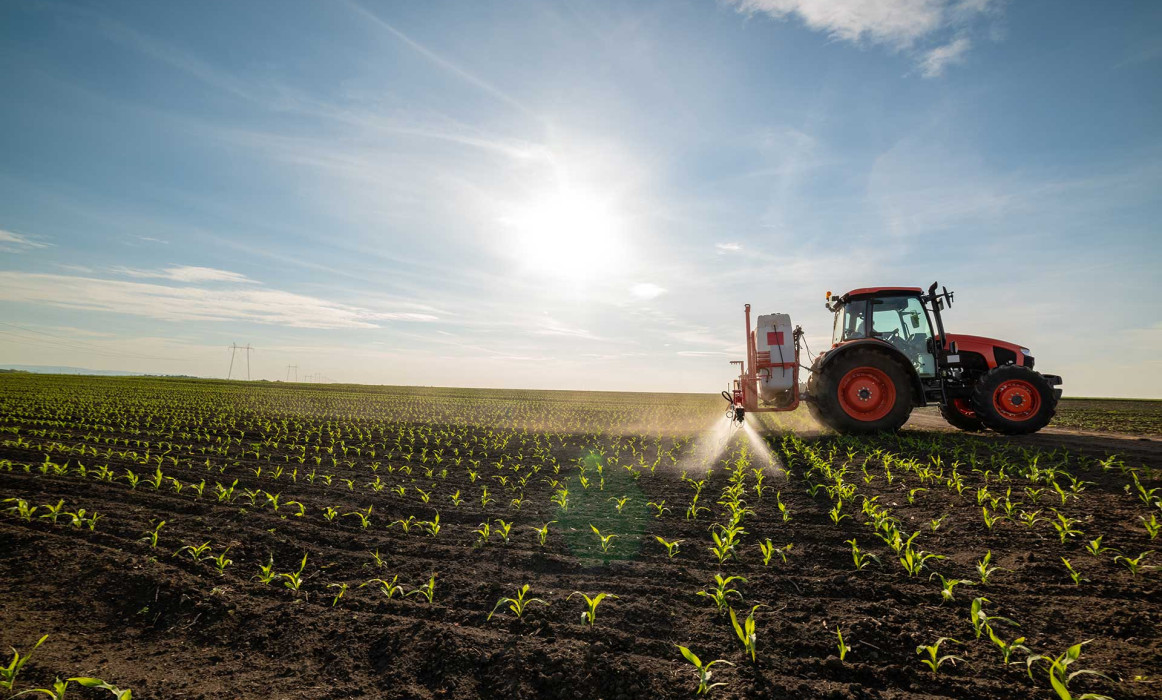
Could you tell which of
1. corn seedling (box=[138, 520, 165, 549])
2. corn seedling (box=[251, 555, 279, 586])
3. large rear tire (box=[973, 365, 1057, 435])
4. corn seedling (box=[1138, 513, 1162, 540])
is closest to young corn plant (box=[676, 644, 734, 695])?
corn seedling (box=[251, 555, 279, 586])

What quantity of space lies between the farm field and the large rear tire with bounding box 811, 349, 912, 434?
7.67ft

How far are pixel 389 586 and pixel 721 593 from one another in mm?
2551

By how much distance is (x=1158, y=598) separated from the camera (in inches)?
135

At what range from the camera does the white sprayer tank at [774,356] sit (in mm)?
11703

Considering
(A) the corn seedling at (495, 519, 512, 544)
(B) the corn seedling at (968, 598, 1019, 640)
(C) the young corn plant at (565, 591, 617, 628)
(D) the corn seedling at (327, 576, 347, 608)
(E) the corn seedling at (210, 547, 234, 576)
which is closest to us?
(B) the corn seedling at (968, 598, 1019, 640)

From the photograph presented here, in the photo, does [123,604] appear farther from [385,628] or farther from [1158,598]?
[1158,598]

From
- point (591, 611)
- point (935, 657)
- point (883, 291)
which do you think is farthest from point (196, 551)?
point (883, 291)

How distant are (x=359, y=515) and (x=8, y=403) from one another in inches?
987

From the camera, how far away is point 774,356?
38.8ft

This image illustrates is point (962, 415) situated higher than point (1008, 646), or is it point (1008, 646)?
point (962, 415)

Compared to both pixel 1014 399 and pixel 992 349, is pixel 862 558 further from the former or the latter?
pixel 992 349

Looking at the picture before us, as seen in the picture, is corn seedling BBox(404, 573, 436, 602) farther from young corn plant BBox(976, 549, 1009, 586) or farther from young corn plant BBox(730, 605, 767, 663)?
young corn plant BBox(976, 549, 1009, 586)

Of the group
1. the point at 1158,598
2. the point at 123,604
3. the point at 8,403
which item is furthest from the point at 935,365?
the point at 8,403

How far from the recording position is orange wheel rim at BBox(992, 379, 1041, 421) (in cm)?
998
